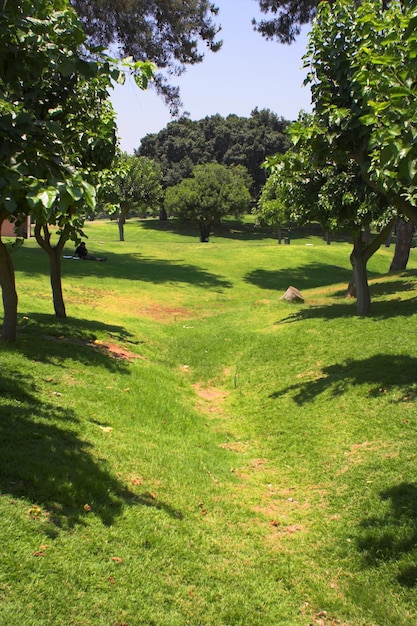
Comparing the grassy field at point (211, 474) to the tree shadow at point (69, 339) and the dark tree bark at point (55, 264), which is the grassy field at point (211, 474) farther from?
the dark tree bark at point (55, 264)

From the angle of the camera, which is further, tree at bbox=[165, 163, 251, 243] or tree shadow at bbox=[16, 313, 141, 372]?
tree at bbox=[165, 163, 251, 243]

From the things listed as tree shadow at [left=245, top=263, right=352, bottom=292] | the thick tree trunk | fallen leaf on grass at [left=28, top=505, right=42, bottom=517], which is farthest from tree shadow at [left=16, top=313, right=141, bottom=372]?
tree shadow at [left=245, top=263, right=352, bottom=292]

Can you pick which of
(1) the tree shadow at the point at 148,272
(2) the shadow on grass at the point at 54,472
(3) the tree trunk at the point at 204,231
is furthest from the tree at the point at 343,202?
(3) the tree trunk at the point at 204,231

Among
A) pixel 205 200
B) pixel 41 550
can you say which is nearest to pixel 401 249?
pixel 41 550

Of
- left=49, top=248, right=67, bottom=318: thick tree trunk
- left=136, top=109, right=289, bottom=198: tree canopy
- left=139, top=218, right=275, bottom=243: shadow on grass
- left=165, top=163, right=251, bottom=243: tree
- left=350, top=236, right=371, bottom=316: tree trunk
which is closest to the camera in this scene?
left=49, top=248, right=67, bottom=318: thick tree trunk

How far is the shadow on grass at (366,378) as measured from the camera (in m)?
10.1

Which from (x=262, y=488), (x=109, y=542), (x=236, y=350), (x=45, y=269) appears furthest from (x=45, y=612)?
(x=45, y=269)

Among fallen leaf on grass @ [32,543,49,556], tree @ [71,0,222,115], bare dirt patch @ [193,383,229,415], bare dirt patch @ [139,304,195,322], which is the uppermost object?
tree @ [71,0,222,115]

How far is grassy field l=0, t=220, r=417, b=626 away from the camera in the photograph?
4.75 metres

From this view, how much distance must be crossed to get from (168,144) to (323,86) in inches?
2925

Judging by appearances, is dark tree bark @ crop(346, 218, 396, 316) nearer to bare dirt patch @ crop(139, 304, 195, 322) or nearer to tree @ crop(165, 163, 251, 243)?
bare dirt patch @ crop(139, 304, 195, 322)

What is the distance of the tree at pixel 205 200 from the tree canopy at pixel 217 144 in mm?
17482

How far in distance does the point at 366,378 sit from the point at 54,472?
6657 millimetres

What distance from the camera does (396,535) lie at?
19.1 ft
